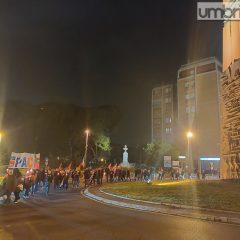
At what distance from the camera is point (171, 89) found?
12825cm

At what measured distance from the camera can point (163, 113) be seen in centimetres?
12850

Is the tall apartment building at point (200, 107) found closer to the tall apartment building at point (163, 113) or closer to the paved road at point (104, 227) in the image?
the tall apartment building at point (163, 113)

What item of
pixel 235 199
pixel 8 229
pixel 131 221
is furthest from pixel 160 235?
pixel 235 199

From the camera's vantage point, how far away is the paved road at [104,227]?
32.5 ft

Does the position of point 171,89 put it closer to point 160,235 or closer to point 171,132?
point 171,132

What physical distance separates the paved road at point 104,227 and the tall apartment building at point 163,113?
11084 cm

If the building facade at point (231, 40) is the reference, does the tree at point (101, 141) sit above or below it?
below

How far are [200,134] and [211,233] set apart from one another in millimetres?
91595

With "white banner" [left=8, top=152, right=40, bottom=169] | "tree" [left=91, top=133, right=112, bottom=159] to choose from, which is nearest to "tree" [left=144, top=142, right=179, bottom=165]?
"tree" [left=91, top=133, right=112, bottom=159]

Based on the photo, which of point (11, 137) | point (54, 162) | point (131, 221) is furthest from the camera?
point (54, 162)

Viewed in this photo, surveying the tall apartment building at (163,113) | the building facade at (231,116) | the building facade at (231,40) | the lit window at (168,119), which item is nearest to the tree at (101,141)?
the building facade at (231,40)

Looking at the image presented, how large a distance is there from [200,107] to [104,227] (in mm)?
94657

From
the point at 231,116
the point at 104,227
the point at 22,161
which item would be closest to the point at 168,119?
Result: the point at 231,116

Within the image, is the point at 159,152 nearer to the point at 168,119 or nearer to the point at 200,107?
the point at 200,107
